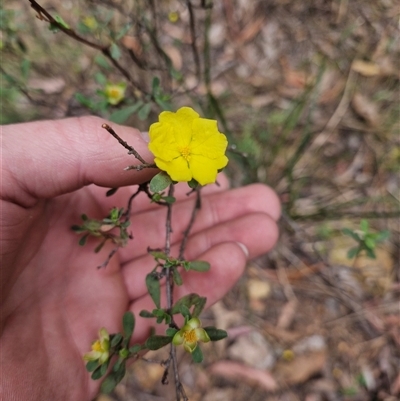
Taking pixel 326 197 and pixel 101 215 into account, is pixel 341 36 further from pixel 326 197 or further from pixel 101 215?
pixel 101 215

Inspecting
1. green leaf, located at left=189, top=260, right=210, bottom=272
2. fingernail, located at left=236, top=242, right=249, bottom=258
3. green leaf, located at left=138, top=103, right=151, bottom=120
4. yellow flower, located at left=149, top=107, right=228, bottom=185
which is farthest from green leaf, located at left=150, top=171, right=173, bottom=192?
fingernail, located at left=236, top=242, right=249, bottom=258

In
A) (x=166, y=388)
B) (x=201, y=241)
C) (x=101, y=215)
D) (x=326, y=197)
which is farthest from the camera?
(x=326, y=197)

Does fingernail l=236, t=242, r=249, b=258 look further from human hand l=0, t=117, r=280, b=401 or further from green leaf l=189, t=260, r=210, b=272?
green leaf l=189, t=260, r=210, b=272

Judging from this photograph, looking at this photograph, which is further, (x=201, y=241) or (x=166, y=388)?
(x=166, y=388)

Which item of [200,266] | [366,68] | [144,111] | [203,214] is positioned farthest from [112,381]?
[366,68]

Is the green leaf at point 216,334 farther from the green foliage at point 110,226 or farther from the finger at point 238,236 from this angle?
the finger at point 238,236

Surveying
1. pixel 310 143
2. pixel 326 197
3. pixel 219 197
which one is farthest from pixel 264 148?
pixel 219 197
